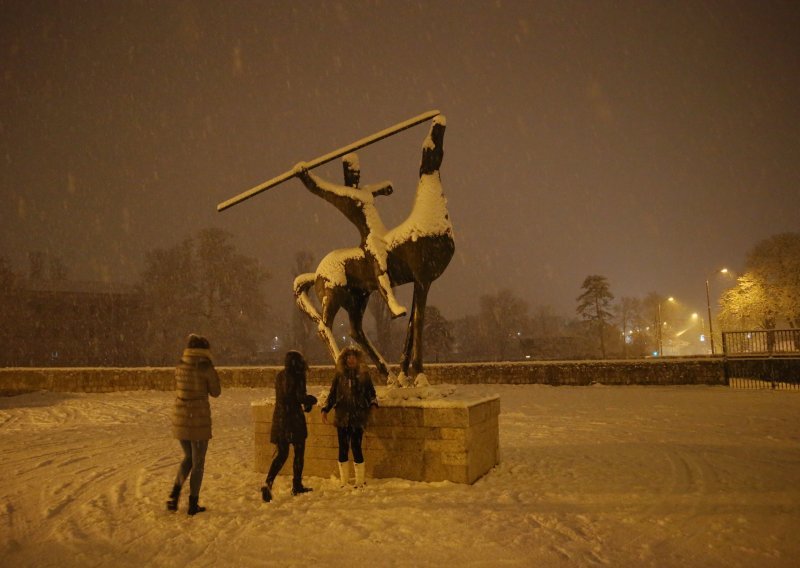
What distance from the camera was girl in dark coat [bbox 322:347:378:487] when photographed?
245 inches

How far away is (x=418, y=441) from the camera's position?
651 cm

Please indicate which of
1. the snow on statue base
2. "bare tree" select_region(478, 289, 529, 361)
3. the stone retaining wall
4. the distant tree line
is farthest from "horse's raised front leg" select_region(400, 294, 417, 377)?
"bare tree" select_region(478, 289, 529, 361)

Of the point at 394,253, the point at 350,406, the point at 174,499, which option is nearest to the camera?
the point at 174,499

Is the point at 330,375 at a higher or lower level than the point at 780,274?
lower

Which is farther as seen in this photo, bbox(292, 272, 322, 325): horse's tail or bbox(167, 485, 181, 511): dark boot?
bbox(292, 272, 322, 325): horse's tail

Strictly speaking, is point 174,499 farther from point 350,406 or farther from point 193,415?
point 350,406

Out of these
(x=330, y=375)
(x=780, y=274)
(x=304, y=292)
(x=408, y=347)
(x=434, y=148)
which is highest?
(x=780, y=274)

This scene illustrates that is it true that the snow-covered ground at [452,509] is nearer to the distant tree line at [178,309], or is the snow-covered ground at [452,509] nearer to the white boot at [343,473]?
the white boot at [343,473]

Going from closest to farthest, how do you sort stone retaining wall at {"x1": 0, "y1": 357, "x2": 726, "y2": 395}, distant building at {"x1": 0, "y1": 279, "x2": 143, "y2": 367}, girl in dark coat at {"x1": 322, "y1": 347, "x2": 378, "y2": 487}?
girl in dark coat at {"x1": 322, "y1": 347, "x2": 378, "y2": 487}, stone retaining wall at {"x1": 0, "y1": 357, "x2": 726, "y2": 395}, distant building at {"x1": 0, "y1": 279, "x2": 143, "y2": 367}

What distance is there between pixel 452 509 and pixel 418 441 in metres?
1.21

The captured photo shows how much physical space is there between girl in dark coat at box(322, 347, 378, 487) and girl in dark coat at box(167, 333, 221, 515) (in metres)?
1.37

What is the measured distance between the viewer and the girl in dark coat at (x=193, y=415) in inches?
211

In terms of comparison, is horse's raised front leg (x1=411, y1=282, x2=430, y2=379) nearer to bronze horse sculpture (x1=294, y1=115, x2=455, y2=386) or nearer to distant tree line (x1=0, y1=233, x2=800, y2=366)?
bronze horse sculpture (x1=294, y1=115, x2=455, y2=386)

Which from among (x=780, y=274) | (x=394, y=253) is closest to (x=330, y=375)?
(x=394, y=253)
